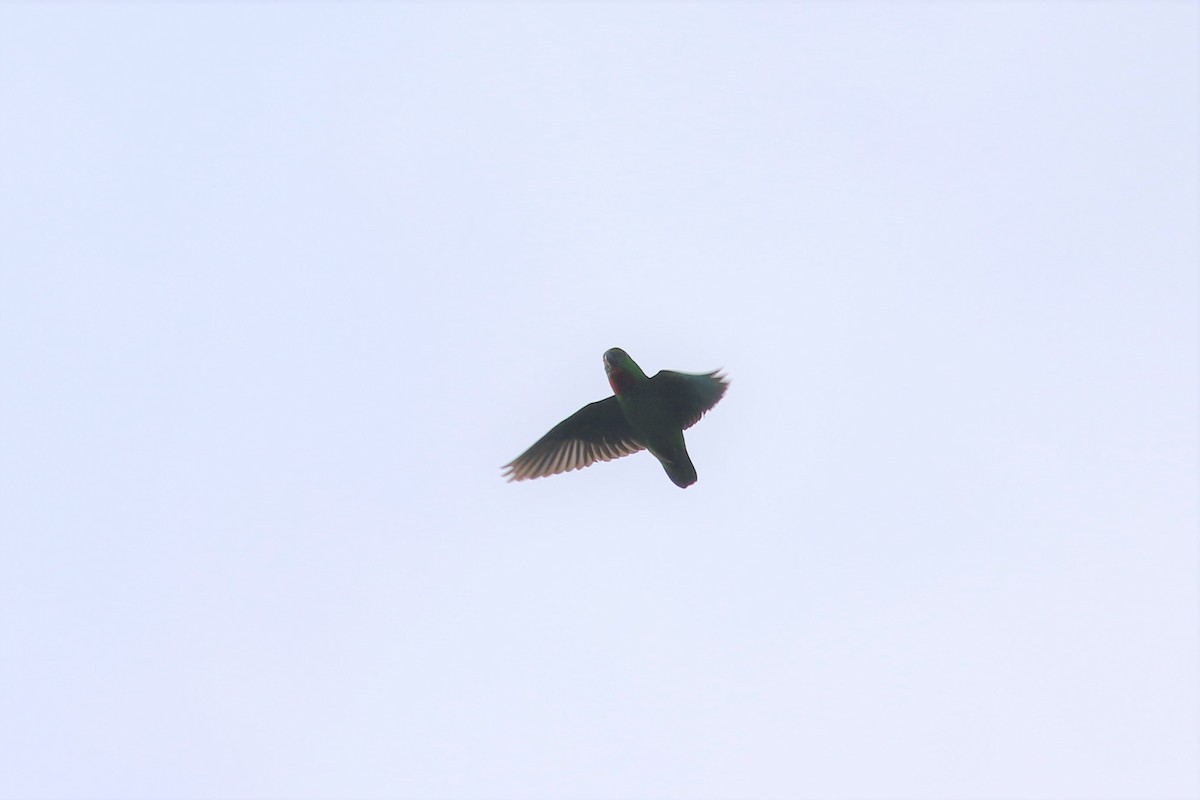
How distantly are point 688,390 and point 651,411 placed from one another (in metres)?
0.47

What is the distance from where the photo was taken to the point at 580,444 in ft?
59.7

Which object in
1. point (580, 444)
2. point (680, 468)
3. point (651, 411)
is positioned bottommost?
point (680, 468)

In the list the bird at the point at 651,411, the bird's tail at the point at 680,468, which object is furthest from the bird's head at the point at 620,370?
the bird's tail at the point at 680,468

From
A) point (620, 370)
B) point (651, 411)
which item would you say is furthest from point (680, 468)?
point (620, 370)

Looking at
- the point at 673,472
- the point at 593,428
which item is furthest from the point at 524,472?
the point at 673,472

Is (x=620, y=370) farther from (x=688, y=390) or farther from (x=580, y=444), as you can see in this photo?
(x=580, y=444)

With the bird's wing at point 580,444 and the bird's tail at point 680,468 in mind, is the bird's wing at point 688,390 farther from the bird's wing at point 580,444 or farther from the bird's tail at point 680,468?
the bird's wing at point 580,444

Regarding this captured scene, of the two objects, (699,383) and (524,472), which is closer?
(699,383)

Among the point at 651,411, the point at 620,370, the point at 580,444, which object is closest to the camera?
the point at 620,370

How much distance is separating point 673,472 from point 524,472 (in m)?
2.24

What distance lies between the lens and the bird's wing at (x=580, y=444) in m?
17.8

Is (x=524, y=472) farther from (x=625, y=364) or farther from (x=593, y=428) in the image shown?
(x=625, y=364)

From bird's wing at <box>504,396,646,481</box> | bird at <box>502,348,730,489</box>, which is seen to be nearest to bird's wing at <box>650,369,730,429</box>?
bird at <box>502,348,730,489</box>

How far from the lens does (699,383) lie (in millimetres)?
16500
